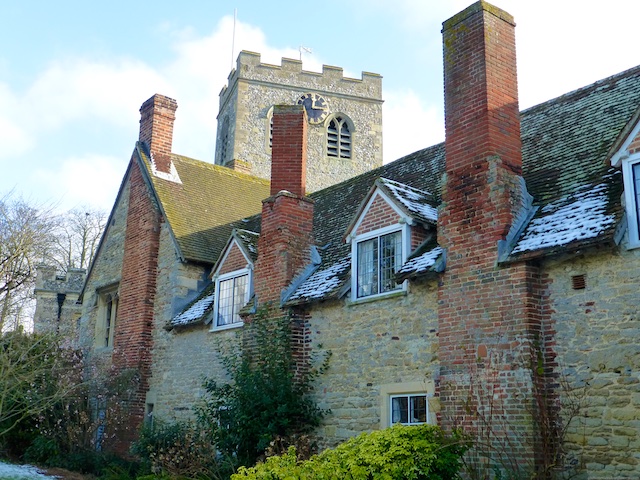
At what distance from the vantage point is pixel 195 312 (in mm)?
17656

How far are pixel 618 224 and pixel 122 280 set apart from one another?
1529cm

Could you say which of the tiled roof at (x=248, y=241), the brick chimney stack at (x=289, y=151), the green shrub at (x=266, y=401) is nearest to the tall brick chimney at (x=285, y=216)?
the brick chimney stack at (x=289, y=151)

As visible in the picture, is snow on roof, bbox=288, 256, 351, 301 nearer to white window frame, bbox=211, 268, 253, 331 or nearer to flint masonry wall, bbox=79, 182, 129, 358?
white window frame, bbox=211, 268, 253, 331

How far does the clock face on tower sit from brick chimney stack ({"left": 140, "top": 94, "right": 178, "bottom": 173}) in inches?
686

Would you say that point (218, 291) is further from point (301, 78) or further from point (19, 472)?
point (301, 78)

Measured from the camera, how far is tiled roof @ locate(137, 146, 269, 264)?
64.1 ft

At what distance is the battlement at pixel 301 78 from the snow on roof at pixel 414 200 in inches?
1096

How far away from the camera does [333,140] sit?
39688 mm

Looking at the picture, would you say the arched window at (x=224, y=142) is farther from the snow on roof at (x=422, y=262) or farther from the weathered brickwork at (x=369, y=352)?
the snow on roof at (x=422, y=262)

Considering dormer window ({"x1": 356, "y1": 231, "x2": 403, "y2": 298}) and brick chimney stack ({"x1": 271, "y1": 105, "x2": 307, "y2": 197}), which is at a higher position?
brick chimney stack ({"x1": 271, "y1": 105, "x2": 307, "y2": 197})

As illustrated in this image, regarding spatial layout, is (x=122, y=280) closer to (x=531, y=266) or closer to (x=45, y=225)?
(x=45, y=225)

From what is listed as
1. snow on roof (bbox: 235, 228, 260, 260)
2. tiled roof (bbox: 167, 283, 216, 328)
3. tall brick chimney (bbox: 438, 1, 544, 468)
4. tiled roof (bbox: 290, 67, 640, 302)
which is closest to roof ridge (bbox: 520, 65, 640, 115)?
tiled roof (bbox: 290, 67, 640, 302)

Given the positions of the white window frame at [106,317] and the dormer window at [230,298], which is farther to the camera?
the white window frame at [106,317]

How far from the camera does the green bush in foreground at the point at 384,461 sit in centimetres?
889
